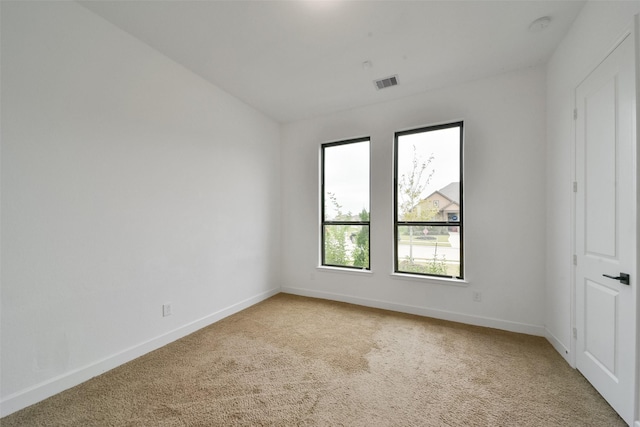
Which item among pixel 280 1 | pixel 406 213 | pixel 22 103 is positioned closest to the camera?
pixel 22 103

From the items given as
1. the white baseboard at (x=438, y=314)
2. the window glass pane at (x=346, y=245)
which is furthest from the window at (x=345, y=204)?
the white baseboard at (x=438, y=314)

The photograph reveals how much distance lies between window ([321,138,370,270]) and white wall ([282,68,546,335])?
0.68ft

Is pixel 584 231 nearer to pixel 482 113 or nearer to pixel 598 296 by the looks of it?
pixel 598 296

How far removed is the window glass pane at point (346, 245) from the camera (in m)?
3.91

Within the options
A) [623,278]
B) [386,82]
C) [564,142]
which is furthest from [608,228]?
[386,82]

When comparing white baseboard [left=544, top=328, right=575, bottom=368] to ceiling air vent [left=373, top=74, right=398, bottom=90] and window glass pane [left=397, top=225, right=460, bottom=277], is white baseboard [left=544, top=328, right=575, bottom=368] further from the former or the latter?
ceiling air vent [left=373, top=74, right=398, bottom=90]

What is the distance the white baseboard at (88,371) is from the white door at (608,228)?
143 inches

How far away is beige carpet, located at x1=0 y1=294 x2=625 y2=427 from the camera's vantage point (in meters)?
1.65

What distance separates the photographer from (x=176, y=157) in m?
2.76

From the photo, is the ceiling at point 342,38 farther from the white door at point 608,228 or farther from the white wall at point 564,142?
the white door at point 608,228

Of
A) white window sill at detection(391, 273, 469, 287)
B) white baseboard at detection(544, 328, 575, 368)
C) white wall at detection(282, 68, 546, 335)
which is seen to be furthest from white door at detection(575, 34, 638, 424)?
white window sill at detection(391, 273, 469, 287)

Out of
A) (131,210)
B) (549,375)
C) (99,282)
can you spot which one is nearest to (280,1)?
(131,210)

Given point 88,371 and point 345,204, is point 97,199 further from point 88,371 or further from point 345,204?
point 345,204

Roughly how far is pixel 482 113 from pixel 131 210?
401cm
